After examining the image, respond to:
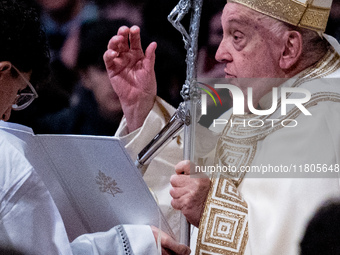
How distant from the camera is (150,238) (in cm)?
184

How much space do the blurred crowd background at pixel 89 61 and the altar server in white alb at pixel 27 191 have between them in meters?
0.63

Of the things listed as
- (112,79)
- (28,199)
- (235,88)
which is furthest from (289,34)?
(28,199)

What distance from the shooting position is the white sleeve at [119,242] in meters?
1.77

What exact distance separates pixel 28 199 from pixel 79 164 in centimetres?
37

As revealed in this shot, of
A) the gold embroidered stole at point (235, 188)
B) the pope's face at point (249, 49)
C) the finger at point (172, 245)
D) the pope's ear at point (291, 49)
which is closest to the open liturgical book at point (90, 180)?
the finger at point (172, 245)

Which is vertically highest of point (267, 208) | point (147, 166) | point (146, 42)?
point (146, 42)

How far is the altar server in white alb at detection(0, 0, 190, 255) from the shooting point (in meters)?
1.58

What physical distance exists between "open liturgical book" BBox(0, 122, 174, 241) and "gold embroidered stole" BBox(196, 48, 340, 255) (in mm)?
152

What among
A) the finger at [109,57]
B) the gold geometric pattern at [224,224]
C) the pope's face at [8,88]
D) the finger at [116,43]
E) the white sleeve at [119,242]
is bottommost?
the white sleeve at [119,242]

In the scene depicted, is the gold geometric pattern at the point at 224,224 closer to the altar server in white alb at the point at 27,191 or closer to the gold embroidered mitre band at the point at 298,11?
the altar server in white alb at the point at 27,191

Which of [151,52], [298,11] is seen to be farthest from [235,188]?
[151,52]

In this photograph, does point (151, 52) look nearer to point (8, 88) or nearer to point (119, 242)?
point (8, 88)

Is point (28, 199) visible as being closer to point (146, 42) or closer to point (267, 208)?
point (267, 208)

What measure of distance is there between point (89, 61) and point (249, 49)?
0.86 metres
